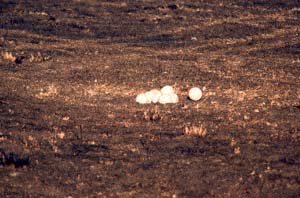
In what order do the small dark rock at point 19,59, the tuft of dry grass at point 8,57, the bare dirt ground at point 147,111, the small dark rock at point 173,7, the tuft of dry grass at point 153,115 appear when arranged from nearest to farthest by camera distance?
1. the bare dirt ground at point 147,111
2. the tuft of dry grass at point 153,115
3. the small dark rock at point 19,59
4. the tuft of dry grass at point 8,57
5. the small dark rock at point 173,7

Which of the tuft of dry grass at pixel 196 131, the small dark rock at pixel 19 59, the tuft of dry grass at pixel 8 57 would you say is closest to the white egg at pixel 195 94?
the tuft of dry grass at pixel 196 131

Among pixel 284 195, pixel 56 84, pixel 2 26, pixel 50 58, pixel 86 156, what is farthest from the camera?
pixel 2 26

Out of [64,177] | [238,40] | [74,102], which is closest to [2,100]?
[74,102]

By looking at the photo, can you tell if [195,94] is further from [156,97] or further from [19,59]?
[19,59]

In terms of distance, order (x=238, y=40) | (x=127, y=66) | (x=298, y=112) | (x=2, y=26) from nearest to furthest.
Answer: (x=298, y=112), (x=127, y=66), (x=238, y=40), (x=2, y=26)

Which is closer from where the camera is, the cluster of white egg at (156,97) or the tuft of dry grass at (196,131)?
the tuft of dry grass at (196,131)

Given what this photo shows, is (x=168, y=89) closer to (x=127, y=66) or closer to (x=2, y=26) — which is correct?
(x=127, y=66)

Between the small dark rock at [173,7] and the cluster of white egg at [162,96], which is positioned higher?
the small dark rock at [173,7]

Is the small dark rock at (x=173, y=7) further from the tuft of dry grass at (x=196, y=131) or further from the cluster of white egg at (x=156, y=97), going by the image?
the tuft of dry grass at (x=196, y=131)
